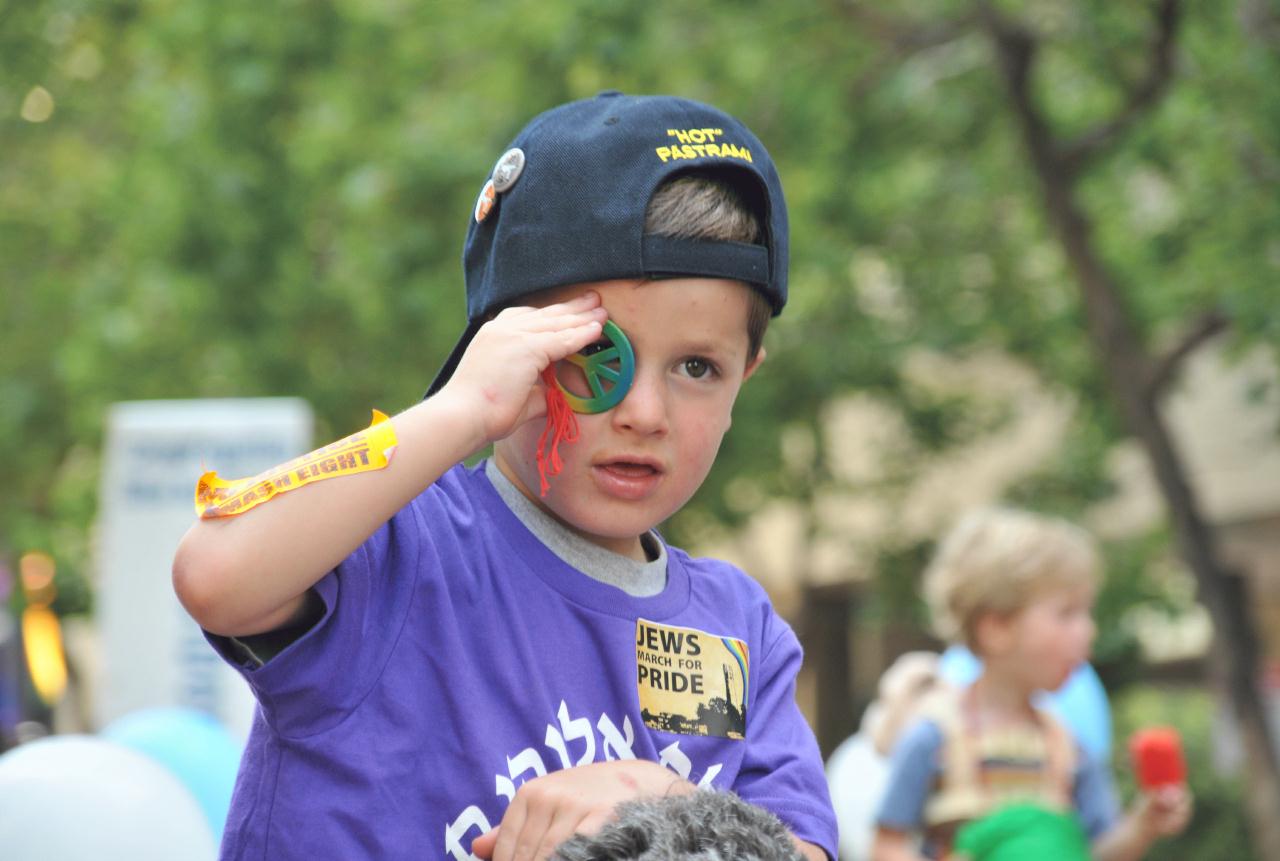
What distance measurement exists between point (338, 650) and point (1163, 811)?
2.94 metres

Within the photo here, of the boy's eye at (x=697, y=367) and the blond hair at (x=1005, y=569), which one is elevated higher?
the boy's eye at (x=697, y=367)

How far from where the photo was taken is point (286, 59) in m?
10.1

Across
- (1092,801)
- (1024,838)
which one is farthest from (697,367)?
(1092,801)

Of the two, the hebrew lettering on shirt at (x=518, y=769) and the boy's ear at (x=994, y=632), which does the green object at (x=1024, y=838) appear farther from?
the hebrew lettering on shirt at (x=518, y=769)

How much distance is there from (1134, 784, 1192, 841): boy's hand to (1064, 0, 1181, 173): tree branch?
475 cm

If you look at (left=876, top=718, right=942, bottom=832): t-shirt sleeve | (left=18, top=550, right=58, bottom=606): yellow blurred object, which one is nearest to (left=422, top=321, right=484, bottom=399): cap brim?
(left=876, top=718, right=942, bottom=832): t-shirt sleeve

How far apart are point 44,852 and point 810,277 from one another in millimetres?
7918

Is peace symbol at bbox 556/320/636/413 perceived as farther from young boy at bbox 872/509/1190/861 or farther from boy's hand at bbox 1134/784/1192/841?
boy's hand at bbox 1134/784/1192/841

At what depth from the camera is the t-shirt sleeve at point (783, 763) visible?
1.81 meters

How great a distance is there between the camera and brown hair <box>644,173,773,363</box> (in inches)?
69.1

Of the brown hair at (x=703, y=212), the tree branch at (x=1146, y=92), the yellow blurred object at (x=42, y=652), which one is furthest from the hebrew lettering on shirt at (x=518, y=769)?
the yellow blurred object at (x=42, y=652)

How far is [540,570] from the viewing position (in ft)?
5.93

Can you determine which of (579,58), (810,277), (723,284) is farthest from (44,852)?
(810,277)

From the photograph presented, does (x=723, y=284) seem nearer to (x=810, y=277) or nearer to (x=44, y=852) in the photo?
(x=44, y=852)
